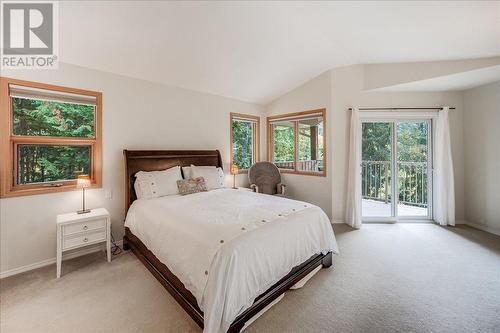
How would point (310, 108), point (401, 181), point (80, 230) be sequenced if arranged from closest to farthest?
1. point (80, 230)
2. point (401, 181)
3. point (310, 108)

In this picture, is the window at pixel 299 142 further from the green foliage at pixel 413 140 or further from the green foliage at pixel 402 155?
the green foliage at pixel 413 140

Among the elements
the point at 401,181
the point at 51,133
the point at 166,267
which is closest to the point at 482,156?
the point at 401,181

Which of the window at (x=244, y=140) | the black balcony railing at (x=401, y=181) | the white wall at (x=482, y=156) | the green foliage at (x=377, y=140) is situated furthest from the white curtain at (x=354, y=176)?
the window at (x=244, y=140)

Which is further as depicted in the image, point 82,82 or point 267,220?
point 82,82

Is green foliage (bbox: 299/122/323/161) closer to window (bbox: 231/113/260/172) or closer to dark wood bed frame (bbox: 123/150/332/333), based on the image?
window (bbox: 231/113/260/172)

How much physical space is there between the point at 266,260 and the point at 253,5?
8.87 feet

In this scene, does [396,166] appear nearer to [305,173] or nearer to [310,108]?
[305,173]

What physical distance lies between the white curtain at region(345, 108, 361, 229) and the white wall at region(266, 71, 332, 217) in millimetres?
360

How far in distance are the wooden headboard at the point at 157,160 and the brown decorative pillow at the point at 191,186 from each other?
1.54 ft

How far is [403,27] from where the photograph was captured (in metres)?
2.67

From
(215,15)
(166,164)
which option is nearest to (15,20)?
(215,15)

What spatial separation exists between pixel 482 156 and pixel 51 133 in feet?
21.9

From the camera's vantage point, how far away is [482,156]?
379 cm

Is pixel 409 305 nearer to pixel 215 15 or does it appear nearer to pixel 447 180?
pixel 447 180
